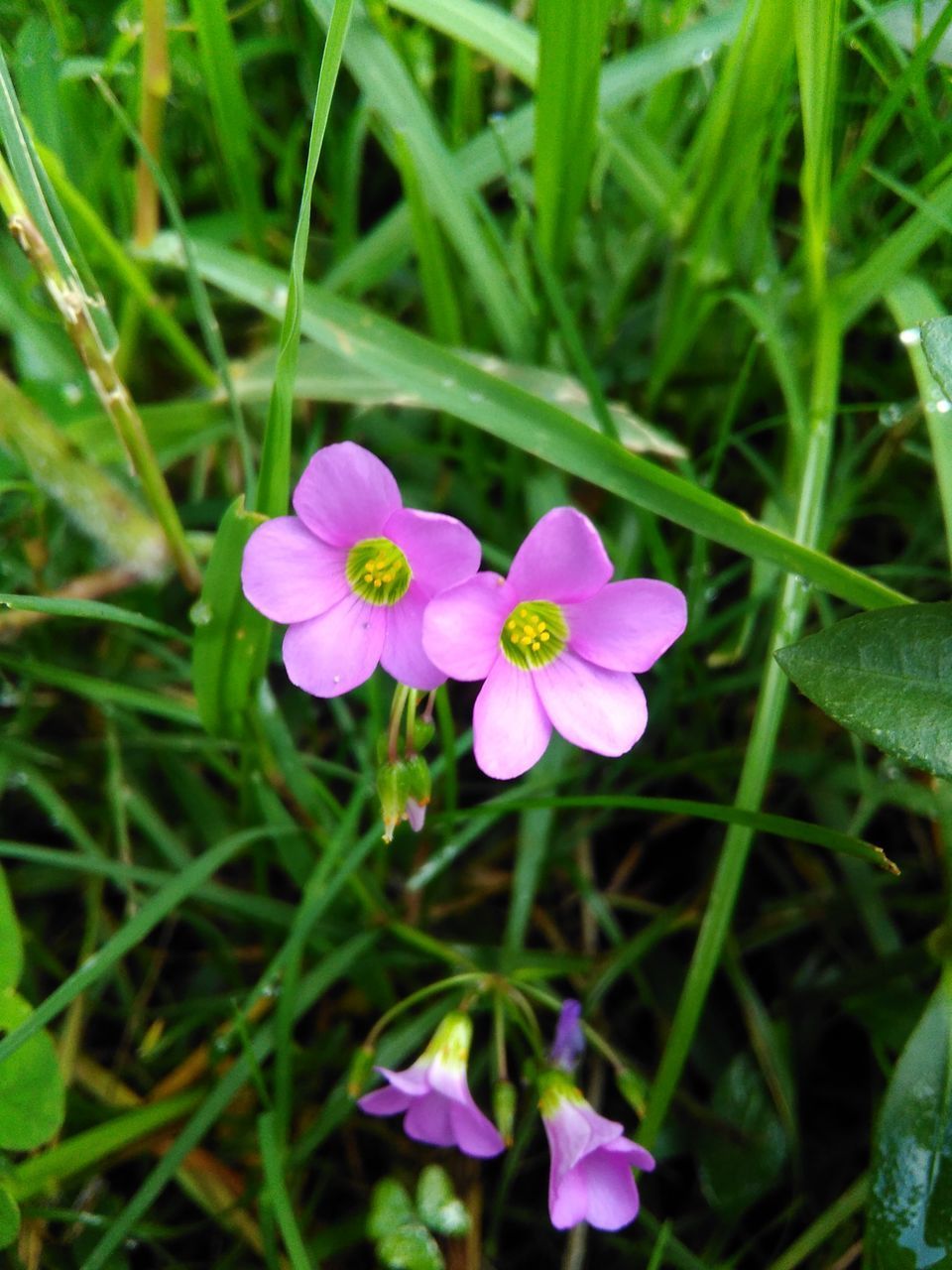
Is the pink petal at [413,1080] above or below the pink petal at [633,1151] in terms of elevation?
above

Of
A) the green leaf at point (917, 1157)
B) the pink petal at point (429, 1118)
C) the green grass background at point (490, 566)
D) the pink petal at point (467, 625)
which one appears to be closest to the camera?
the pink petal at point (467, 625)

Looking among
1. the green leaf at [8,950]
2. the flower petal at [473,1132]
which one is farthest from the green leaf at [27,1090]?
the flower petal at [473,1132]

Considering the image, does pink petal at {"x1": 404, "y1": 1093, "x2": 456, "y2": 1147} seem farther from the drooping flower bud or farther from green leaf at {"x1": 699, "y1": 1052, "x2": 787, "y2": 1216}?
green leaf at {"x1": 699, "y1": 1052, "x2": 787, "y2": 1216}

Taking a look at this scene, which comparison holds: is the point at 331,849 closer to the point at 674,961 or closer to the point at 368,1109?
the point at 368,1109

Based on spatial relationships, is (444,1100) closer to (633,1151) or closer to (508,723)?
(633,1151)

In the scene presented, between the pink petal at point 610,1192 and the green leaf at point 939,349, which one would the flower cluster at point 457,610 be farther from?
Answer: the pink petal at point 610,1192

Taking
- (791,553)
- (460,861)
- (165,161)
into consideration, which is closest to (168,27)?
(165,161)

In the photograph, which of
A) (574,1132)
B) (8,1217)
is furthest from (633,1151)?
(8,1217)
